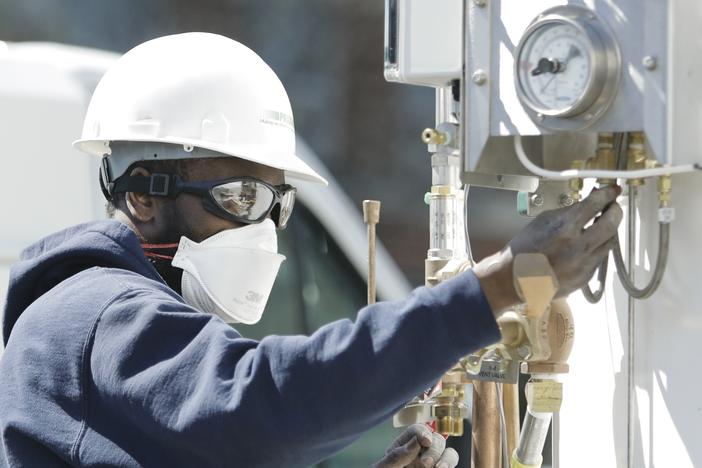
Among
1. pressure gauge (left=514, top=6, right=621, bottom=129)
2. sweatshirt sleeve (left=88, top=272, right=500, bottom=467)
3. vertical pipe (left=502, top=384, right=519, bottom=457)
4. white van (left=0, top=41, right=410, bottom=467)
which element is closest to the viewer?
sweatshirt sleeve (left=88, top=272, right=500, bottom=467)

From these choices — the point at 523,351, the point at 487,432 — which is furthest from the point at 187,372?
the point at 487,432

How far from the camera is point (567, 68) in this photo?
1.81 metres

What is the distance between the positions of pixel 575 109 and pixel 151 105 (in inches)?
33.5

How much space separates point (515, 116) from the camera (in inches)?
74.5

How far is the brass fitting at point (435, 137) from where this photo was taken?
201 centimetres

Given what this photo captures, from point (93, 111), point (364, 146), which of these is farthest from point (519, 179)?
point (364, 146)

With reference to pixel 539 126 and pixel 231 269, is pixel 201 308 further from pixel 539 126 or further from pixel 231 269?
pixel 539 126

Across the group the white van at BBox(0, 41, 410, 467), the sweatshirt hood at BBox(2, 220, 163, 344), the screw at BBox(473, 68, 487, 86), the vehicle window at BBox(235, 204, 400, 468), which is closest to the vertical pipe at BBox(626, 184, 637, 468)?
the screw at BBox(473, 68, 487, 86)

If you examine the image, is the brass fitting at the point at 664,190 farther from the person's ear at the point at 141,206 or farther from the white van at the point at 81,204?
the white van at the point at 81,204

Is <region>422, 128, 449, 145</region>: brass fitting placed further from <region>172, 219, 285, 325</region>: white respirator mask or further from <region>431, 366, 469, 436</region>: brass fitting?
<region>431, 366, 469, 436</region>: brass fitting

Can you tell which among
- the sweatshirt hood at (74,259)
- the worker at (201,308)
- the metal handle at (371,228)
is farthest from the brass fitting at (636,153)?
the sweatshirt hood at (74,259)

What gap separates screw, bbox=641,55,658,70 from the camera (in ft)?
5.65

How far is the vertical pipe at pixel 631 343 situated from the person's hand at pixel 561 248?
0.65ft

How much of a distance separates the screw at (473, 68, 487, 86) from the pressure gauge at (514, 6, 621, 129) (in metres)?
0.08
